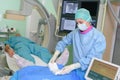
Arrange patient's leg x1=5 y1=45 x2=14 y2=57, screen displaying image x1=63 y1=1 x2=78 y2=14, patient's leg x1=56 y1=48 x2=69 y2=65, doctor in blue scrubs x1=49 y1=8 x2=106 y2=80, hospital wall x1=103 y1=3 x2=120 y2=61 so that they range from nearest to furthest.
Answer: doctor in blue scrubs x1=49 y1=8 x2=106 y2=80 → patient's leg x1=56 y1=48 x2=69 y2=65 → patient's leg x1=5 y1=45 x2=14 y2=57 → hospital wall x1=103 y1=3 x2=120 y2=61 → screen displaying image x1=63 y1=1 x2=78 y2=14

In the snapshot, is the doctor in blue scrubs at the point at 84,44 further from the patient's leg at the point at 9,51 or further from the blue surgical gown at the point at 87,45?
the patient's leg at the point at 9,51

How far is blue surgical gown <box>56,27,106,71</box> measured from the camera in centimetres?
189

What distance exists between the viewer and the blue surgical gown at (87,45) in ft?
6.19

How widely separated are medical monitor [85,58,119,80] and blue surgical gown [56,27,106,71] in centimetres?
9

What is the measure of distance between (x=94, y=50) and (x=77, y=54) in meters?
0.23

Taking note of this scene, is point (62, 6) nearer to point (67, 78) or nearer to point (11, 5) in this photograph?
point (11, 5)

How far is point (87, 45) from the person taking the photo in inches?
79.2

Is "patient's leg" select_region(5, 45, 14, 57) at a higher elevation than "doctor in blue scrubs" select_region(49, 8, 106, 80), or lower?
lower

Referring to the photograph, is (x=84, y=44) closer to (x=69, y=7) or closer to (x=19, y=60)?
(x=19, y=60)

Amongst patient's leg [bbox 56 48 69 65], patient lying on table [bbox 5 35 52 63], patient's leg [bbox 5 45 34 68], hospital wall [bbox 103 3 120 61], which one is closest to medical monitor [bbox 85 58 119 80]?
patient's leg [bbox 56 48 69 65]

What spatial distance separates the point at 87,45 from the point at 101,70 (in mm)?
369

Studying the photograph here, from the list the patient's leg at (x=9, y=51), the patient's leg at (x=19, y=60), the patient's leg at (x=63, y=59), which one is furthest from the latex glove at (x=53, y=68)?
the patient's leg at (x=9, y=51)

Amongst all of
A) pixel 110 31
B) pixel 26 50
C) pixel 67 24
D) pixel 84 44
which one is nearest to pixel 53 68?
pixel 84 44

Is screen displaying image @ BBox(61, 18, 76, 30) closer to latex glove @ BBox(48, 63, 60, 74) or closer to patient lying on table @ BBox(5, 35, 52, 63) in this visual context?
patient lying on table @ BBox(5, 35, 52, 63)
